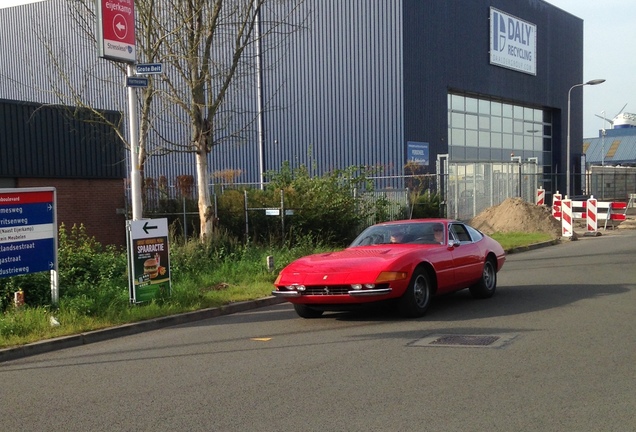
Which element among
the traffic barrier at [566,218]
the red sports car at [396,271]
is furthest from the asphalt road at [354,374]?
the traffic barrier at [566,218]

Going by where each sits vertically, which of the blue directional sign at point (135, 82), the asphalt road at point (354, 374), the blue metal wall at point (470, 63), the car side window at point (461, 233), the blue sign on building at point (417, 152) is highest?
the blue metal wall at point (470, 63)

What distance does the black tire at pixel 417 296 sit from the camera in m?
10.2

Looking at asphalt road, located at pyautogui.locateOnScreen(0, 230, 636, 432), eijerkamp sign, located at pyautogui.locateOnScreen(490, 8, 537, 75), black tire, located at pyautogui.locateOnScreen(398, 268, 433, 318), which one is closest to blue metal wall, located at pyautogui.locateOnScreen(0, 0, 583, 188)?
eijerkamp sign, located at pyautogui.locateOnScreen(490, 8, 537, 75)

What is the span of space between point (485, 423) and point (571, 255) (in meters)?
15.8

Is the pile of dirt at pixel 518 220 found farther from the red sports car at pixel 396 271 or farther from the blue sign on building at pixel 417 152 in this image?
the red sports car at pixel 396 271

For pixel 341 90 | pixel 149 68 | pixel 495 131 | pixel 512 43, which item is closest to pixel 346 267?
pixel 149 68

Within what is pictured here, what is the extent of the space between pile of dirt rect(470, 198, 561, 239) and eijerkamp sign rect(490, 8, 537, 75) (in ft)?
41.7

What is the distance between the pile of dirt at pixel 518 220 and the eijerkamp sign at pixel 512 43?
41.7 feet

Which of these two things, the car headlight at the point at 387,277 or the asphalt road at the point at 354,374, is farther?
the car headlight at the point at 387,277

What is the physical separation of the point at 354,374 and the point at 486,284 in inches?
219

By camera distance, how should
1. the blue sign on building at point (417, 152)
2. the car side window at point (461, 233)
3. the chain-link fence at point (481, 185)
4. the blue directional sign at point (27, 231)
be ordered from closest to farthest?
1. the blue directional sign at point (27, 231)
2. the car side window at point (461, 233)
3. the chain-link fence at point (481, 185)
4. the blue sign on building at point (417, 152)

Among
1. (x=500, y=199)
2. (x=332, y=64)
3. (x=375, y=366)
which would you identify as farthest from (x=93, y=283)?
(x=500, y=199)

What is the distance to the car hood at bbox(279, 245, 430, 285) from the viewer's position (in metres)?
10.0

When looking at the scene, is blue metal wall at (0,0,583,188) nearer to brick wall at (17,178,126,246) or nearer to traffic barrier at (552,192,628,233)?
traffic barrier at (552,192,628,233)
